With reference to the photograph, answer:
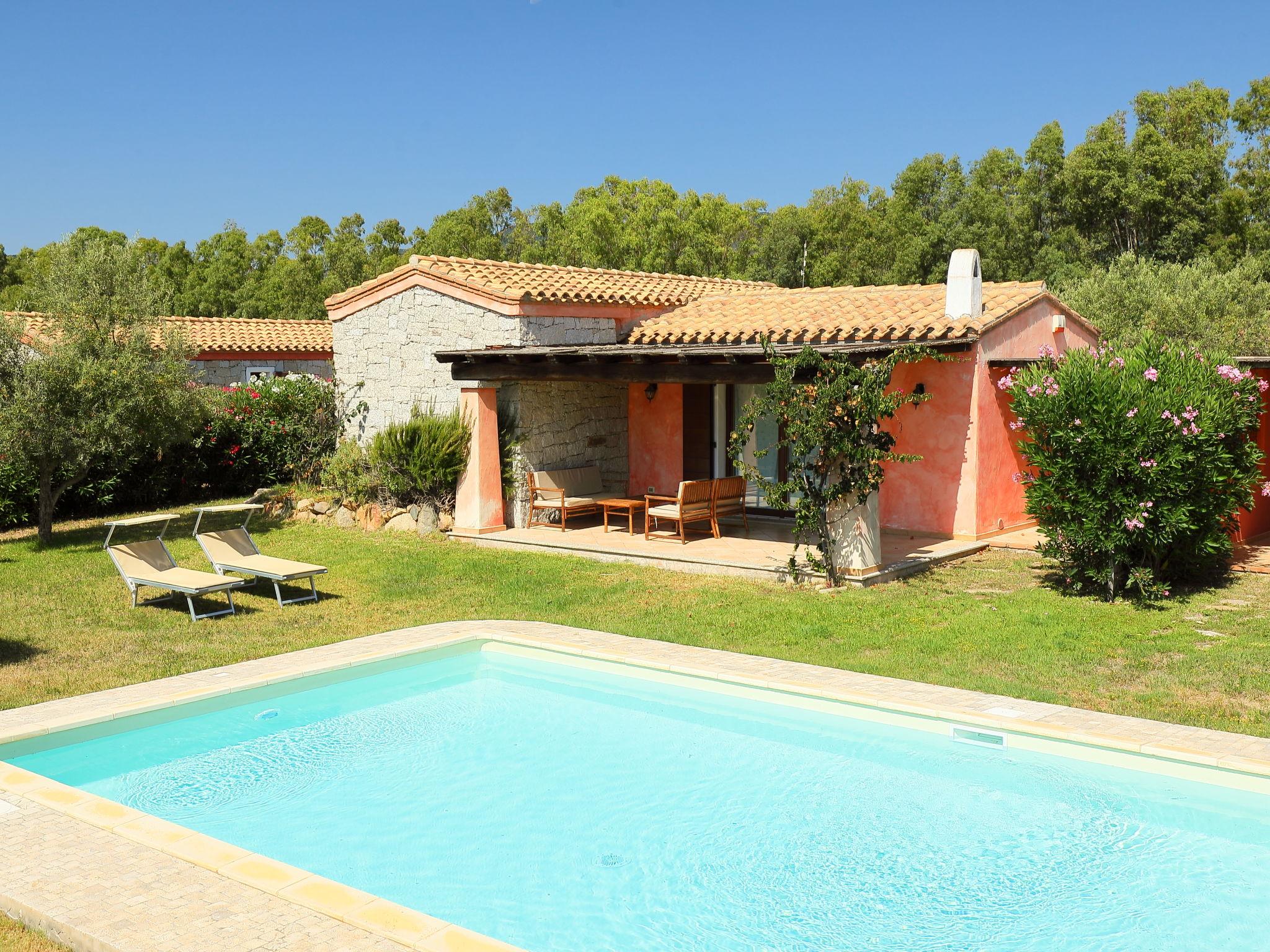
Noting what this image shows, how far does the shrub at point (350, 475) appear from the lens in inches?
676

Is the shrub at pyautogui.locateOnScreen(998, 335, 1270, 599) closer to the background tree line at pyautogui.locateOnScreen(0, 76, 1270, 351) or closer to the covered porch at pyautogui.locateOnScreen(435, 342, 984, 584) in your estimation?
the covered porch at pyautogui.locateOnScreen(435, 342, 984, 584)

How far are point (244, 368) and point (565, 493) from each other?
20350 millimetres

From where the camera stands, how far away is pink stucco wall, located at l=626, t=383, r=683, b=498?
712 inches

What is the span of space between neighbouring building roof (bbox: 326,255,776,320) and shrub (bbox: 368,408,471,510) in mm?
2018

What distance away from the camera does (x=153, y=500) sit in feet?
65.3

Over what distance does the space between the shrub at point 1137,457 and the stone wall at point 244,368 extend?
25.5 meters

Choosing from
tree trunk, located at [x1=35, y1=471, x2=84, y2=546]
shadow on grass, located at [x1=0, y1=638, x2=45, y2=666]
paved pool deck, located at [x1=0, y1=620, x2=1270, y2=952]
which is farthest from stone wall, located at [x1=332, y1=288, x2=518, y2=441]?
shadow on grass, located at [x1=0, y1=638, x2=45, y2=666]

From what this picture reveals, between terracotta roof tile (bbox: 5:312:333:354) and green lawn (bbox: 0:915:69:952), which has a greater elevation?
terracotta roof tile (bbox: 5:312:333:354)

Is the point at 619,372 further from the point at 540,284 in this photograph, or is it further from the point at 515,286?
the point at 540,284

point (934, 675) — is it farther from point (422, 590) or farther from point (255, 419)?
point (255, 419)

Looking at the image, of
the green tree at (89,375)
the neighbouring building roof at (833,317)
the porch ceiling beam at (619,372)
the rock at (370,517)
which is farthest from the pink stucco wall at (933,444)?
the green tree at (89,375)

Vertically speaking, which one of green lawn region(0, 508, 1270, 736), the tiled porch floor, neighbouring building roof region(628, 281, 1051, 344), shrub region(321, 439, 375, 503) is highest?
neighbouring building roof region(628, 281, 1051, 344)

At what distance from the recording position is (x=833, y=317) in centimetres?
1628

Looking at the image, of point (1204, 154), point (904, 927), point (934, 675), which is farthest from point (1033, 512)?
point (1204, 154)
